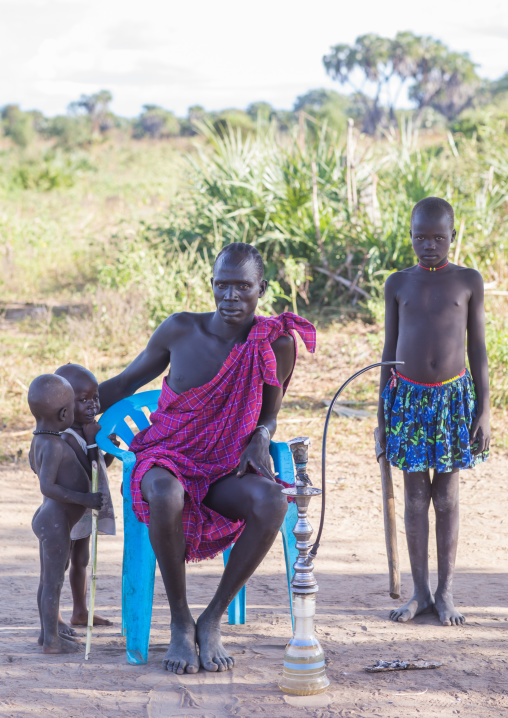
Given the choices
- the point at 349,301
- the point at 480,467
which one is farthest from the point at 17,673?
the point at 349,301

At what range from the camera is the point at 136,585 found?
100 inches

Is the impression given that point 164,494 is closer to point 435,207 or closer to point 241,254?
point 241,254

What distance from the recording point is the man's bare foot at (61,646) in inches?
101

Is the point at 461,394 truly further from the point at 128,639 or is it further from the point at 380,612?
the point at 128,639

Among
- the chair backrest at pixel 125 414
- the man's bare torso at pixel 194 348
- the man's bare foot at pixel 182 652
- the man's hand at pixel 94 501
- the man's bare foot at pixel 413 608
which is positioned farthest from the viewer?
the chair backrest at pixel 125 414

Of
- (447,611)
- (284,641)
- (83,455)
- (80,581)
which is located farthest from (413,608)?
(83,455)

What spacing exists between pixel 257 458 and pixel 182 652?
2.10 feet

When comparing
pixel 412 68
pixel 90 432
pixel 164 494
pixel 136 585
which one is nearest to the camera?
pixel 164 494

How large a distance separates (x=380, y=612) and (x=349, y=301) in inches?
214

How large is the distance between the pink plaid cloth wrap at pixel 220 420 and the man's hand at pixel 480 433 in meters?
0.72

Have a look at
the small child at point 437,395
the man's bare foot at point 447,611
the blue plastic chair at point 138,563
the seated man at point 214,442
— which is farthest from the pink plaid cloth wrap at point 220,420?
the man's bare foot at point 447,611

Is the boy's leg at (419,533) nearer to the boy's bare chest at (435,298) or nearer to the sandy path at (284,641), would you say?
the sandy path at (284,641)

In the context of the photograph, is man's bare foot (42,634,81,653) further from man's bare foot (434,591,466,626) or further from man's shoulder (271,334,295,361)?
man's bare foot (434,591,466,626)

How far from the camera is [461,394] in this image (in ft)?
9.70
